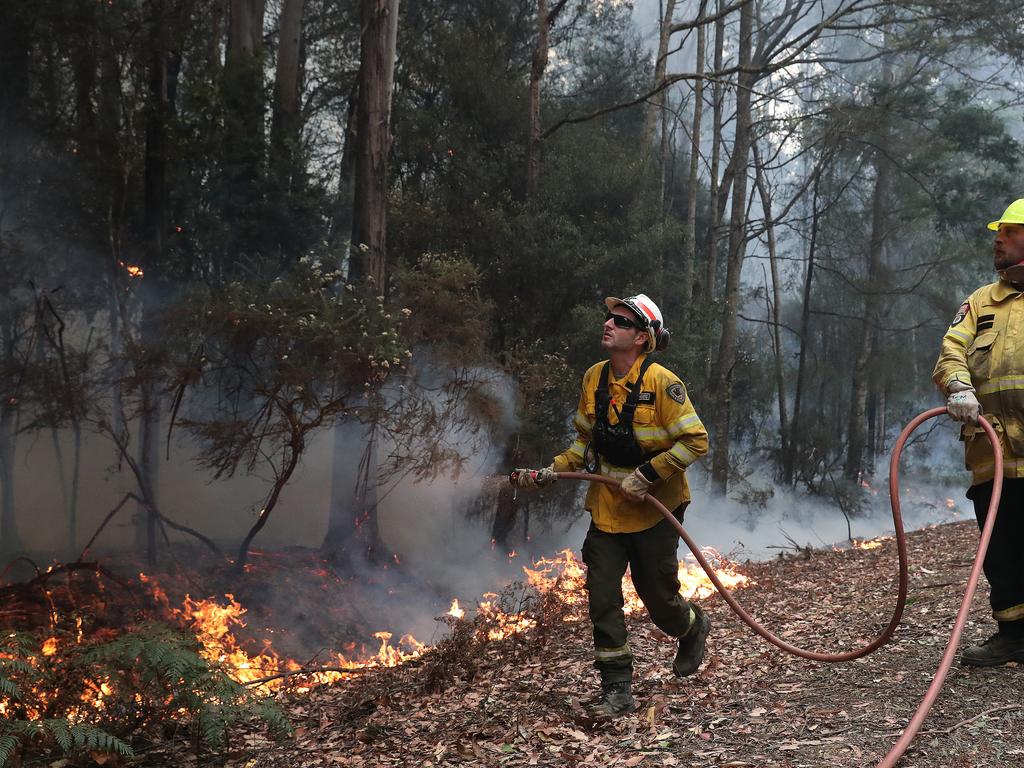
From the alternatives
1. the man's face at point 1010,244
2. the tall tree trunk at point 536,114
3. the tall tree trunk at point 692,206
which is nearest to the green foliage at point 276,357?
the tall tree trunk at point 536,114

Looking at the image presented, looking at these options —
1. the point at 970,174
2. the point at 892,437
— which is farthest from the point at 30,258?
the point at 892,437

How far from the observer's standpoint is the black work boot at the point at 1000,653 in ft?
15.1

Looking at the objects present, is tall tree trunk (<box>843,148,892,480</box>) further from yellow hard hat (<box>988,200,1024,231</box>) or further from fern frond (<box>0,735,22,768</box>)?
fern frond (<box>0,735,22,768</box>)

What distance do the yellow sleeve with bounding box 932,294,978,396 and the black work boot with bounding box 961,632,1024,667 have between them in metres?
1.38

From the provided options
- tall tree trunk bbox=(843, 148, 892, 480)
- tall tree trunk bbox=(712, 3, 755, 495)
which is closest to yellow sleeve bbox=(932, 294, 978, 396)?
tall tree trunk bbox=(712, 3, 755, 495)

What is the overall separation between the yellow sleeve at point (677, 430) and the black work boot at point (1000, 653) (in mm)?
1808

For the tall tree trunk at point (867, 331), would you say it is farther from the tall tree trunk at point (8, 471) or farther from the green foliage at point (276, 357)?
the tall tree trunk at point (8, 471)

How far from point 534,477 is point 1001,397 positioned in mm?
2492

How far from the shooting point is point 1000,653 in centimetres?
461

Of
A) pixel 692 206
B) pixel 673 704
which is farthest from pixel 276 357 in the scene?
pixel 692 206

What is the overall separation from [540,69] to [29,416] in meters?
10.5

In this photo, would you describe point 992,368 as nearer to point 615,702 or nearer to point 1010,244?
point 1010,244

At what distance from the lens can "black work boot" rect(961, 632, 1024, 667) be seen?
460 cm

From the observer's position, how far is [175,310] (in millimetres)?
12422
